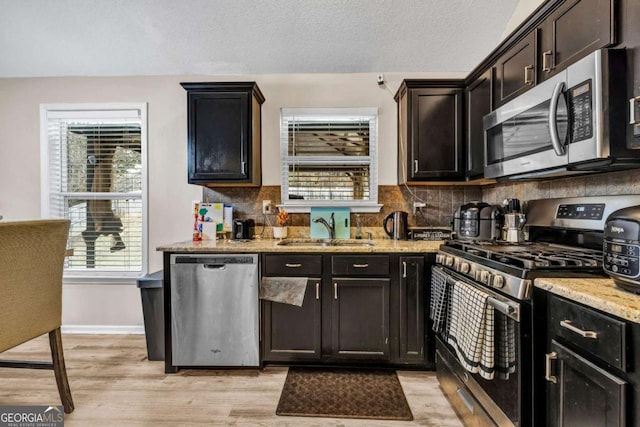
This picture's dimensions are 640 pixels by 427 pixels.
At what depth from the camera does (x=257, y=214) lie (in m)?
3.04

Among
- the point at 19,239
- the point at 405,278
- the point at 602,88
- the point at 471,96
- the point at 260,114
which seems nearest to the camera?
the point at 602,88

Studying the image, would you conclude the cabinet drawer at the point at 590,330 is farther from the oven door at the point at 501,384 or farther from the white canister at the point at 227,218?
the white canister at the point at 227,218

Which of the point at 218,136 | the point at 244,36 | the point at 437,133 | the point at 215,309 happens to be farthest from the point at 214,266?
the point at 437,133

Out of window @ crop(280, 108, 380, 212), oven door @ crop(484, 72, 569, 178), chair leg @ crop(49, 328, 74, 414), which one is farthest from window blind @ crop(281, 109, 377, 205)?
chair leg @ crop(49, 328, 74, 414)

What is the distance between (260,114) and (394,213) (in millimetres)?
1539

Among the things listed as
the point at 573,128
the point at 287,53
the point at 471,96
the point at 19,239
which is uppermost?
the point at 287,53

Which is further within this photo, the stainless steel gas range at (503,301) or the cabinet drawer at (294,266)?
the cabinet drawer at (294,266)

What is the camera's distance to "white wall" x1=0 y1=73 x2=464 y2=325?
119 inches

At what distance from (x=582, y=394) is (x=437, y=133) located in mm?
2018

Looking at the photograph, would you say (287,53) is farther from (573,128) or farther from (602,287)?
(602,287)

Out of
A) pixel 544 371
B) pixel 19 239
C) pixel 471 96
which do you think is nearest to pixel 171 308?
pixel 19 239

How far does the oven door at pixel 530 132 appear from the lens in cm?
144

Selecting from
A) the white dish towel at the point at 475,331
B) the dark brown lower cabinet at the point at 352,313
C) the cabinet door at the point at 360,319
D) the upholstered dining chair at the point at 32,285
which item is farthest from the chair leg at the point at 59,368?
the white dish towel at the point at 475,331

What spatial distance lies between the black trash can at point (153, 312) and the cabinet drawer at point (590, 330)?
2451 millimetres
